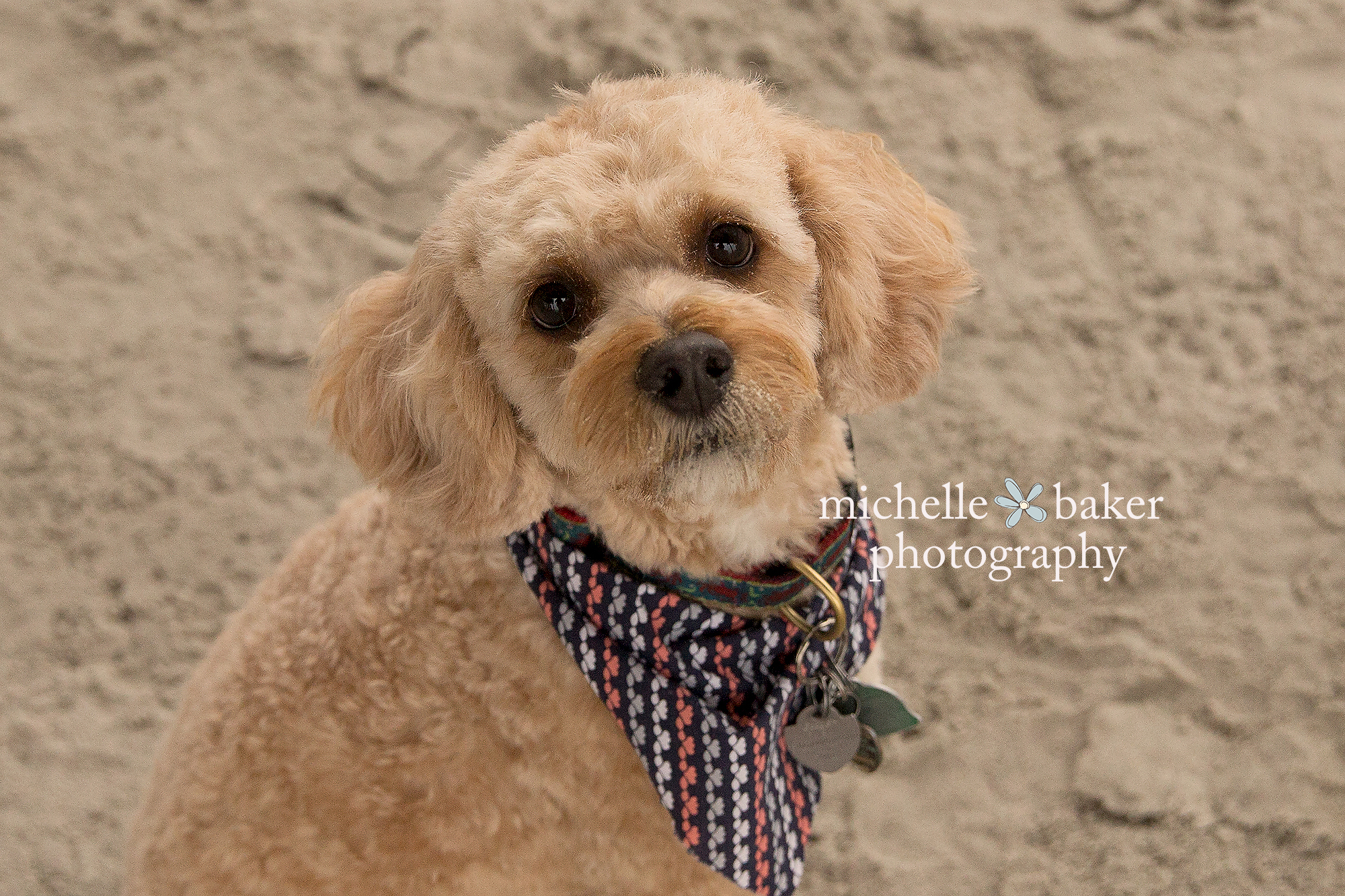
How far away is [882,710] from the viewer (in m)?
1.99

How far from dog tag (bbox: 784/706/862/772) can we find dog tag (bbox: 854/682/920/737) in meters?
0.08

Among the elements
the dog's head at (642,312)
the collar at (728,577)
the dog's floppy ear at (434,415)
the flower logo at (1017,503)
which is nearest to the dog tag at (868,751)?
the collar at (728,577)

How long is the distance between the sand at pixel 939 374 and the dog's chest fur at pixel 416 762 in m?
0.83

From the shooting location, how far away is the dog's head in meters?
1.57

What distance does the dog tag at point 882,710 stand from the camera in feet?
6.50

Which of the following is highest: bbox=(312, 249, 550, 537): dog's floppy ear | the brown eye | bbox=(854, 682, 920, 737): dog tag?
the brown eye

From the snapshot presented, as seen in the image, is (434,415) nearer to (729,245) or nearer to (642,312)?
(642,312)

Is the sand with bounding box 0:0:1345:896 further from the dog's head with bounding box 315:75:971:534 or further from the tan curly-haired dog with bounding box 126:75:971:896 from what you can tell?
the dog's head with bounding box 315:75:971:534

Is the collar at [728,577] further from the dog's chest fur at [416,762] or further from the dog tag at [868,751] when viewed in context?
the dog tag at [868,751]

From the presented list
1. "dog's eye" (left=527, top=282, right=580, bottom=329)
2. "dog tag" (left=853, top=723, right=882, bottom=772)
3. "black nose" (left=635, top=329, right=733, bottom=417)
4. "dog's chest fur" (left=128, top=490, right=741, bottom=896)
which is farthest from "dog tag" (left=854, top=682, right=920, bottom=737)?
"dog's eye" (left=527, top=282, right=580, bottom=329)

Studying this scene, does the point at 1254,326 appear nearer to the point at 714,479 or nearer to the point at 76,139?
the point at 714,479

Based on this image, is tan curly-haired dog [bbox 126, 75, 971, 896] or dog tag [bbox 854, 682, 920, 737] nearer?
tan curly-haired dog [bbox 126, 75, 971, 896]

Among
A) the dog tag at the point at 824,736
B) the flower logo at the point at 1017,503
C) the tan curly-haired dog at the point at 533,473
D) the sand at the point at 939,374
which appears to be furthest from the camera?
the flower logo at the point at 1017,503

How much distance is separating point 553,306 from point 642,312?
0.55 feet
